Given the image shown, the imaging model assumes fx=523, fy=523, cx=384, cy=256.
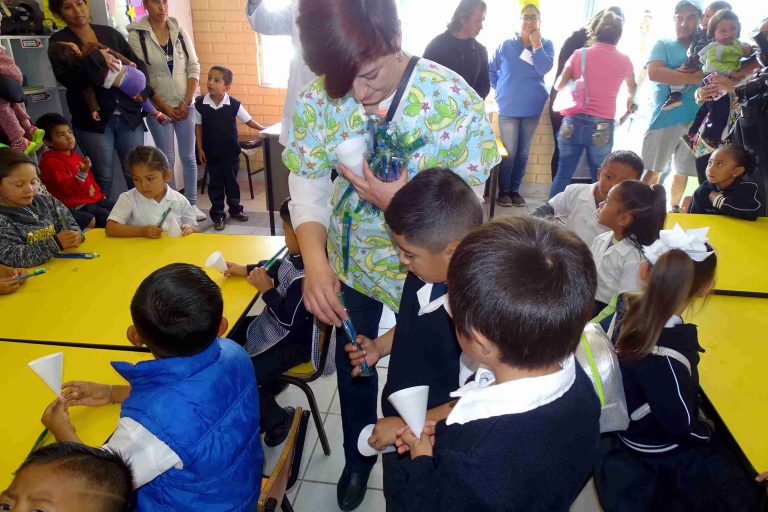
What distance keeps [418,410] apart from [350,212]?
0.67 metres

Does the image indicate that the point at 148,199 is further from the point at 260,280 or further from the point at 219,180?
the point at 219,180

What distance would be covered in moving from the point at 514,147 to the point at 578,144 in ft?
2.83

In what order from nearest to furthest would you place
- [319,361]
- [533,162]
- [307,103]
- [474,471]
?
1. [474,471]
2. [307,103]
3. [319,361]
4. [533,162]

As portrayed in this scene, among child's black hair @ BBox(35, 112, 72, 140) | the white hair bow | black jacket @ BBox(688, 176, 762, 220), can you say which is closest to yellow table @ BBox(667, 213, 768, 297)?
black jacket @ BBox(688, 176, 762, 220)

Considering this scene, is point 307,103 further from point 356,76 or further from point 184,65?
point 184,65

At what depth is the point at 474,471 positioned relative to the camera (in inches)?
33.2

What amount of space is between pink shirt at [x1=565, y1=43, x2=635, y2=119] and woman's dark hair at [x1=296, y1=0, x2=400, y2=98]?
3.59m

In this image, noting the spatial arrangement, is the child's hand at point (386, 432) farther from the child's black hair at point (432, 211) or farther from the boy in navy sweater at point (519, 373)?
the child's black hair at point (432, 211)

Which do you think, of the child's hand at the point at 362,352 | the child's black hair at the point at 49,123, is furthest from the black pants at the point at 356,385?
the child's black hair at the point at 49,123

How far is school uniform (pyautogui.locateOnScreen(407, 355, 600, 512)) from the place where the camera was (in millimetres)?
842

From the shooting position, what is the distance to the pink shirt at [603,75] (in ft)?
13.8

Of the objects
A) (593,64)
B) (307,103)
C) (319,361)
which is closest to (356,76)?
(307,103)

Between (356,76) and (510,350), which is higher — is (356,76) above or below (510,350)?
above

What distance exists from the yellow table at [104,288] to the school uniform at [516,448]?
1.18 meters
